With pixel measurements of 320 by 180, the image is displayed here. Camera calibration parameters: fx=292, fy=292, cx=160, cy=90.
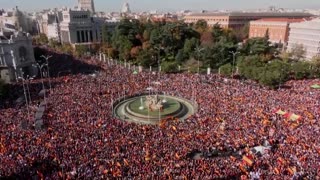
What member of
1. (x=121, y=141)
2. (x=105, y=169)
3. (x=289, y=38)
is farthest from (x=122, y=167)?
(x=289, y=38)

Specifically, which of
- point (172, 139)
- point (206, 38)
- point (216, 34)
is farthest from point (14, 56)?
point (216, 34)

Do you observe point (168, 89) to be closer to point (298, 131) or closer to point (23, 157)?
point (298, 131)

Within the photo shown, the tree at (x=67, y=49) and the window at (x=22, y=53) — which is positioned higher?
the window at (x=22, y=53)

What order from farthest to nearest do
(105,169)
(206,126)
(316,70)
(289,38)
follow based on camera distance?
(289,38), (316,70), (206,126), (105,169)

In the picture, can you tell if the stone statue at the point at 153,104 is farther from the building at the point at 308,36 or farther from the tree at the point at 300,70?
the building at the point at 308,36

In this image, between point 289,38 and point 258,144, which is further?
point 289,38

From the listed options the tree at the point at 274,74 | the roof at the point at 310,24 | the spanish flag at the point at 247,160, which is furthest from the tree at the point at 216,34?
the spanish flag at the point at 247,160

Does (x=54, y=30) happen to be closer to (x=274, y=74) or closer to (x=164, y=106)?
(x=164, y=106)
